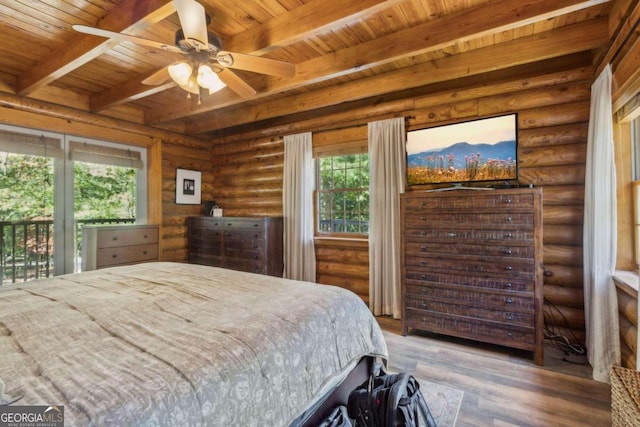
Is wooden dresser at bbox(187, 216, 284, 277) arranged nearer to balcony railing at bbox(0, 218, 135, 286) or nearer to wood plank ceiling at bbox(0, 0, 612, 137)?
wood plank ceiling at bbox(0, 0, 612, 137)

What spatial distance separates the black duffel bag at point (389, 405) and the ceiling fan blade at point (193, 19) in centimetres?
231

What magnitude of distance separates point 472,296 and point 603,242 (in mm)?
1037

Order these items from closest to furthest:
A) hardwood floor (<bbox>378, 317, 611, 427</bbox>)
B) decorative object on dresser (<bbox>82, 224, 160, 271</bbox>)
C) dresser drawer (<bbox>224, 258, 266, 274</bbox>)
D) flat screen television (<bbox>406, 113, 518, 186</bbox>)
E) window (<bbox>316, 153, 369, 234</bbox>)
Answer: hardwood floor (<bbox>378, 317, 611, 427</bbox>), flat screen television (<bbox>406, 113, 518, 186</bbox>), decorative object on dresser (<bbox>82, 224, 160, 271</bbox>), window (<bbox>316, 153, 369, 234</bbox>), dresser drawer (<bbox>224, 258, 266, 274</bbox>)

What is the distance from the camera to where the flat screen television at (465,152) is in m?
2.91

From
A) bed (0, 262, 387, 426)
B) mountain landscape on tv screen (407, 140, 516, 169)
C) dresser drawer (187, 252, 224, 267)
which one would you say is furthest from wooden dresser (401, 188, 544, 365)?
dresser drawer (187, 252, 224, 267)

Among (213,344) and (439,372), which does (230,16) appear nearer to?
(213,344)

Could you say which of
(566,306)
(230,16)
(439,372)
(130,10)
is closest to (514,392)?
(439,372)

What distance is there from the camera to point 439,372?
7.65ft

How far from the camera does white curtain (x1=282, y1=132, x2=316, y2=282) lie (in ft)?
13.9

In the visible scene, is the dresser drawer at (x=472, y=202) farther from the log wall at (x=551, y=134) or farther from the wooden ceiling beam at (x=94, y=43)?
the wooden ceiling beam at (x=94, y=43)

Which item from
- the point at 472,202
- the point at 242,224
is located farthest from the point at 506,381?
the point at 242,224

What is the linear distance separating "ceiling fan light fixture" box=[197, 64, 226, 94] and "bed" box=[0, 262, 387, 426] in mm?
1422

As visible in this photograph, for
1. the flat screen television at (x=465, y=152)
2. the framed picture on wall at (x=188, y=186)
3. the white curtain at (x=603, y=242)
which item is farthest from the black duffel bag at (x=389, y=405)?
the framed picture on wall at (x=188, y=186)

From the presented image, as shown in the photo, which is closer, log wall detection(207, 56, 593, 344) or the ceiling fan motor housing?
the ceiling fan motor housing
